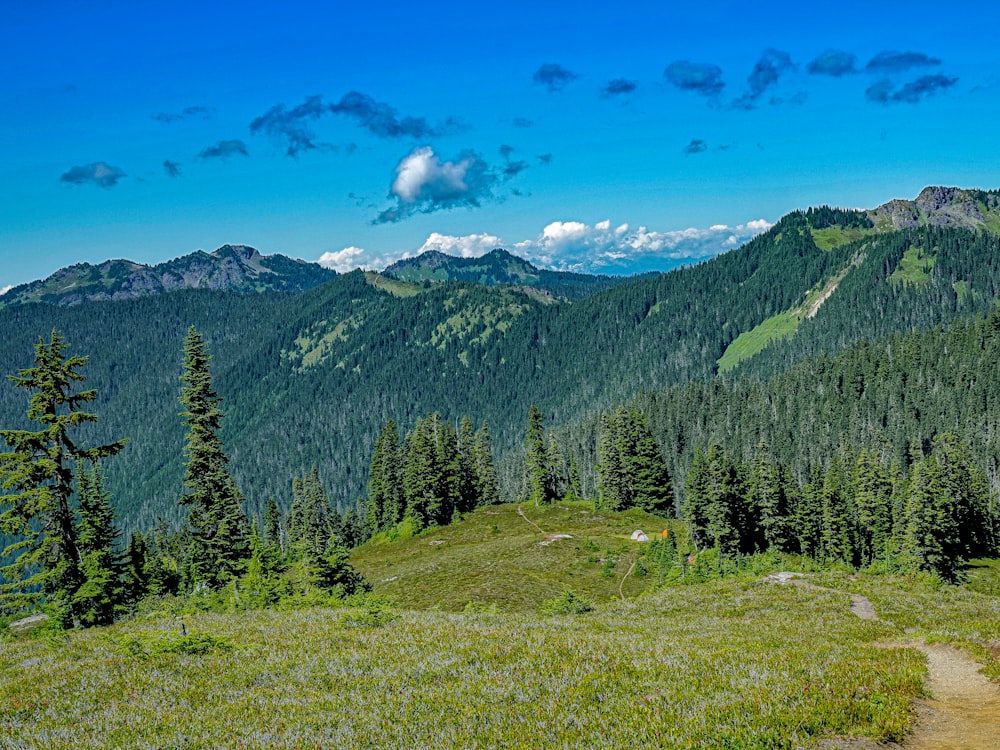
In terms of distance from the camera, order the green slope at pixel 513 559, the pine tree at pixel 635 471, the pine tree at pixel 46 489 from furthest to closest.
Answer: the pine tree at pixel 635 471 → the green slope at pixel 513 559 → the pine tree at pixel 46 489

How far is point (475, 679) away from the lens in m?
14.6

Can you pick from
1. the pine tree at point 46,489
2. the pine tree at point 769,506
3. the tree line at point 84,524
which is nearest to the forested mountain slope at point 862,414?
the pine tree at point 769,506

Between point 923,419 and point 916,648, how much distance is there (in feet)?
549

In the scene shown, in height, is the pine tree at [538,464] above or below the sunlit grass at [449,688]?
below

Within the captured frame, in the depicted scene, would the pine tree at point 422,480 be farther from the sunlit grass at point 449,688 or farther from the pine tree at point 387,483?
the sunlit grass at point 449,688

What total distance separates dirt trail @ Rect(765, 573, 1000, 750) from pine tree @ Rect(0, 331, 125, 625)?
115 feet

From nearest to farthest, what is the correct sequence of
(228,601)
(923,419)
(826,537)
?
(228,601) → (826,537) → (923,419)

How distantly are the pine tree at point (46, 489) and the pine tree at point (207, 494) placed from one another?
426 inches

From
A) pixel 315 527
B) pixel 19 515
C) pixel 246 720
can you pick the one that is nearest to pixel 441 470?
pixel 315 527

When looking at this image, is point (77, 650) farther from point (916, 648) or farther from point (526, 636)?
point (916, 648)

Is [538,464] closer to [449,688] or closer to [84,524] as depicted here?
[84,524]

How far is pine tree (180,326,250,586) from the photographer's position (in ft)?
147

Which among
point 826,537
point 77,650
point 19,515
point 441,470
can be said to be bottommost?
point 826,537

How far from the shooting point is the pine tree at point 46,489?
31.4 metres
